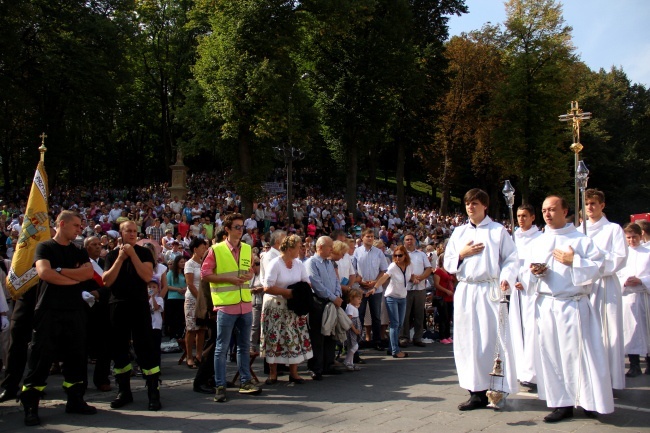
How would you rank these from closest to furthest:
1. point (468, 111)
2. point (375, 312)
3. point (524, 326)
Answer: point (524, 326)
point (375, 312)
point (468, 111)

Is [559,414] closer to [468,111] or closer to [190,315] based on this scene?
[190,315]

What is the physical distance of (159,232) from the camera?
17.9 metres

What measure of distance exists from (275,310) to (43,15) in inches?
1104

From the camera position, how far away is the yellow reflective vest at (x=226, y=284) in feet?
22.8

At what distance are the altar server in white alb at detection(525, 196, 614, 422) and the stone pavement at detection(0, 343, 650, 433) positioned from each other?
24cm

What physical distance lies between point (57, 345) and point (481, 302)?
4.36m

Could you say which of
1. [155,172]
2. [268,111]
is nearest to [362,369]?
[268,111]

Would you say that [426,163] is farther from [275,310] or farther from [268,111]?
[275,310]

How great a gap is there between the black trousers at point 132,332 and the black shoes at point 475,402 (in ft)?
10.8

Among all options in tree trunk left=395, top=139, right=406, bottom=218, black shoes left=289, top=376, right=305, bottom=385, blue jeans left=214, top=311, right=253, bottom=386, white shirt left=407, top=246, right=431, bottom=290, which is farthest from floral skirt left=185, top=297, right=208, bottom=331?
tree trunk left=395, top=139, right=406, bottom=218

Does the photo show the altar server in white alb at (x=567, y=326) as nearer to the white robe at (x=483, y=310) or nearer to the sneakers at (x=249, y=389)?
the white robe at (x=483, y=310)

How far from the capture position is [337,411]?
6.27 m

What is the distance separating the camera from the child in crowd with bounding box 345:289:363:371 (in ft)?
29.0

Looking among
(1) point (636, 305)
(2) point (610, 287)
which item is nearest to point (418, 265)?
(1) point (636, 305)
